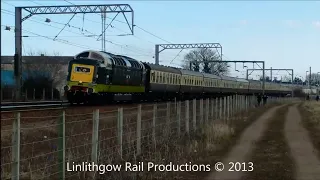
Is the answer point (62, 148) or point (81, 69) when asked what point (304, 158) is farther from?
point (81, 69)

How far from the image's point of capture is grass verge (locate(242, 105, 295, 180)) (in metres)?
9.73

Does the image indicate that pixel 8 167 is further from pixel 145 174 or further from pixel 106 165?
pixel 145 174

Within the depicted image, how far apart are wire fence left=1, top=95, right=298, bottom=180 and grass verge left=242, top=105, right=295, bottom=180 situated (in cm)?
223

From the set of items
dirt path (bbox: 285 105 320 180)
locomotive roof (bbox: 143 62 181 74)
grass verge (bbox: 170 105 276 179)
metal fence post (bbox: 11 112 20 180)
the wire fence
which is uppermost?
locomotive roof (bbox: 143 62 181 74)

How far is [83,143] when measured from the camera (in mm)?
10359

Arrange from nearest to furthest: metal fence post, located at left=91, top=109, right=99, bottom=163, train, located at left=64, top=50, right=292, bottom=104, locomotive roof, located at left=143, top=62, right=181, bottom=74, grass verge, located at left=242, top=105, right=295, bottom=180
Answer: metal fence post, located at left=91, top=109, right=99, bottom=163, grass verge, located at left=242, top=105, right=295, bottom=180, train, located at left=64, top=50, right=292, bottom=104, locomotive roof, located at left=143, top=62, right=181, bottom=74

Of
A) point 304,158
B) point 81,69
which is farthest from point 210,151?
point 81,69

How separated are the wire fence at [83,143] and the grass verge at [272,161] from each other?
7.33ft

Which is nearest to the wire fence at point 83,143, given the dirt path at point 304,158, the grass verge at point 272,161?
the grass verge at point 272,161

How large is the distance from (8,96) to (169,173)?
34671 mm

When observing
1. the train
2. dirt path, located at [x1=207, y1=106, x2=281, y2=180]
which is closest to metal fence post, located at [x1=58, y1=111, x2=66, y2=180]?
dirt path, located at [x1=207, y1=106, x2=281, y2=180]

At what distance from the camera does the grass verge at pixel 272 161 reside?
31.9 feet

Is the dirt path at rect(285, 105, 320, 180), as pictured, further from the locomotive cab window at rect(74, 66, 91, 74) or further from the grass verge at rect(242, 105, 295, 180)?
the locomotive cab window at rect(74, 66, 91, 74)

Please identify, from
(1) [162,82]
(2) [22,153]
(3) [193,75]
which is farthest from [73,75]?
(3) [193,75]
